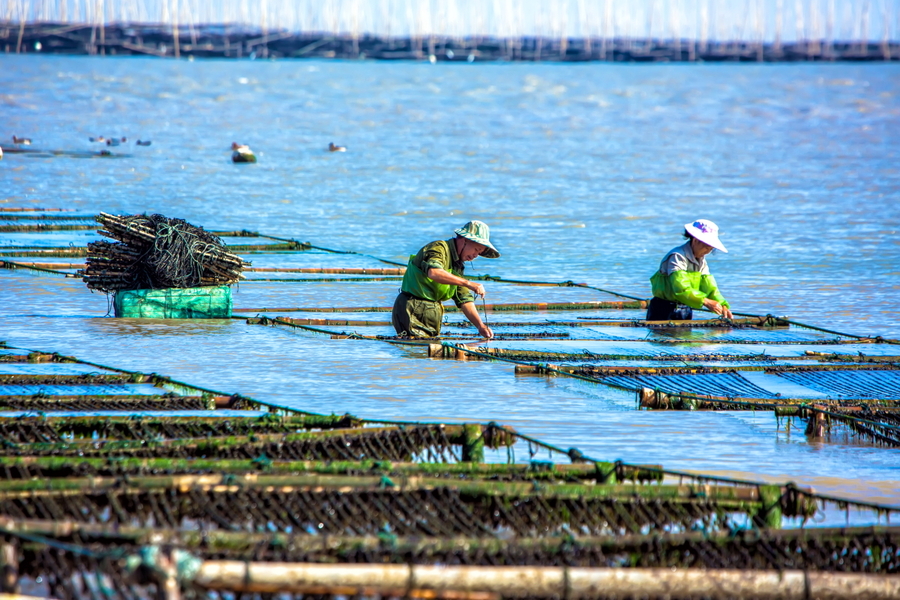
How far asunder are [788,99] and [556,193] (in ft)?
176

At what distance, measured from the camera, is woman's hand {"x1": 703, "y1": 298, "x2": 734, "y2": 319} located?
30.6ft

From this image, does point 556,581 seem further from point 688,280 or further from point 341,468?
point 688,280

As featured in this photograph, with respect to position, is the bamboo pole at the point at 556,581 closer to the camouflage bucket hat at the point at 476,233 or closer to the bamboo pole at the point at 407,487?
the bamboo pole at the point at 407,487

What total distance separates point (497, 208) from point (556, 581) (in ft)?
68.3

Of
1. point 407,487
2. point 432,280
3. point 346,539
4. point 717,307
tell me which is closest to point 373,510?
→ point 407,487

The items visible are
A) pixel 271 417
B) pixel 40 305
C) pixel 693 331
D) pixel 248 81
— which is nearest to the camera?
pixel 271 417

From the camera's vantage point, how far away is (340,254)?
50.2 feet

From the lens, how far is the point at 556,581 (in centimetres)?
363

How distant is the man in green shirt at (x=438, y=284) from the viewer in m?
8.11

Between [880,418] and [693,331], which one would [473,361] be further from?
[880,418]

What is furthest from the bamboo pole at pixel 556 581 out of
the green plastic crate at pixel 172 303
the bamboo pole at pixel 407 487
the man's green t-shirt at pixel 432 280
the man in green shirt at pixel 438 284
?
the green plastic crate at pixel 172 303

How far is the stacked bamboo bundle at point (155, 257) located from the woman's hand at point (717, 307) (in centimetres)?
362

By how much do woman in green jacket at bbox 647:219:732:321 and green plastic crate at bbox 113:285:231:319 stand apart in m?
3.40

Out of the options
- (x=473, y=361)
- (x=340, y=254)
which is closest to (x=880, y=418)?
(x=473, y=361)
